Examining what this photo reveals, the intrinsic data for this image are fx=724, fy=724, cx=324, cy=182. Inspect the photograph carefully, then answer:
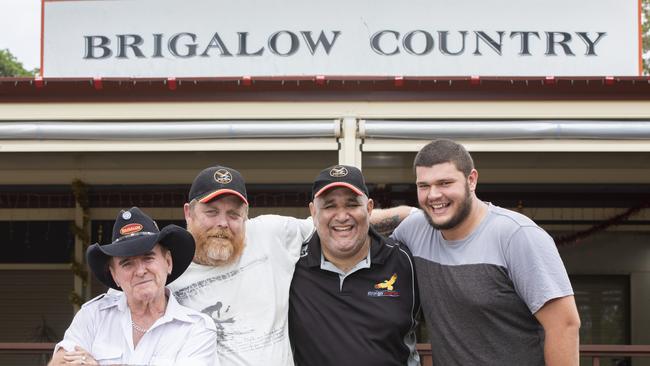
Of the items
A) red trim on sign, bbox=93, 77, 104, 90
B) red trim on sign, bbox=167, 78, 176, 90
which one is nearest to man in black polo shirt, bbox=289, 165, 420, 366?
red trim on sign, bbox=167, 78, 176, 90

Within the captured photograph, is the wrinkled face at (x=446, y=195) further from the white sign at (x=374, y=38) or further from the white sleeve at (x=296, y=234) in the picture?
the white sign at (x=374, y=38)

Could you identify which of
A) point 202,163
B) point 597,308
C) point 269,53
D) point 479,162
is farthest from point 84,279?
point 597,308

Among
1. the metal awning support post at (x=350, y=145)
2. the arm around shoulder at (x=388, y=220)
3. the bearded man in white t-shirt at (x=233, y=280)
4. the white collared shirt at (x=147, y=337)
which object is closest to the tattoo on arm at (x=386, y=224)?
the arm around shoulder at (x=388, y=220)

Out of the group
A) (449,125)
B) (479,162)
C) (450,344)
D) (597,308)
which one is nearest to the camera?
(450,344)

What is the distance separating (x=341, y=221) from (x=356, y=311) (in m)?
0.40

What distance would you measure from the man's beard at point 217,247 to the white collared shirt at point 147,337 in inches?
10.0

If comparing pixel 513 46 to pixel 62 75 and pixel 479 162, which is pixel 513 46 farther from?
pixel 62 75

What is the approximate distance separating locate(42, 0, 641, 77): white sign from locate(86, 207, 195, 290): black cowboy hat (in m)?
5.28

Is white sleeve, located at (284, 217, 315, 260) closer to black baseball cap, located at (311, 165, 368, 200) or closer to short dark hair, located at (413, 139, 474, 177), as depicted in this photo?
black baseball cap, located at (311, 165, 368, 200)

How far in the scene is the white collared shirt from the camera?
9.07ft

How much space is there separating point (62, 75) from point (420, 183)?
682 cm

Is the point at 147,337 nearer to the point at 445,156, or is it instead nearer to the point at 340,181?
the point at 340,181

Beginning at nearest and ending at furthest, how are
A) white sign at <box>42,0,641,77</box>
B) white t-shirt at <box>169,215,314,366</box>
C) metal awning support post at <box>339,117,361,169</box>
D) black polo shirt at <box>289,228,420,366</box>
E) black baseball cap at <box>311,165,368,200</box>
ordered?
white t-shirt at <box>169,215,314,366</box>
black polo shirt at <box>289,228,420,366</box>
black baseball cap at <box>311,165,368,200</box>
metal awning support post at <box>339,117,361,169</box>
white sign at <box>42,0,641,77</box>

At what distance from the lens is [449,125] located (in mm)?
5602
